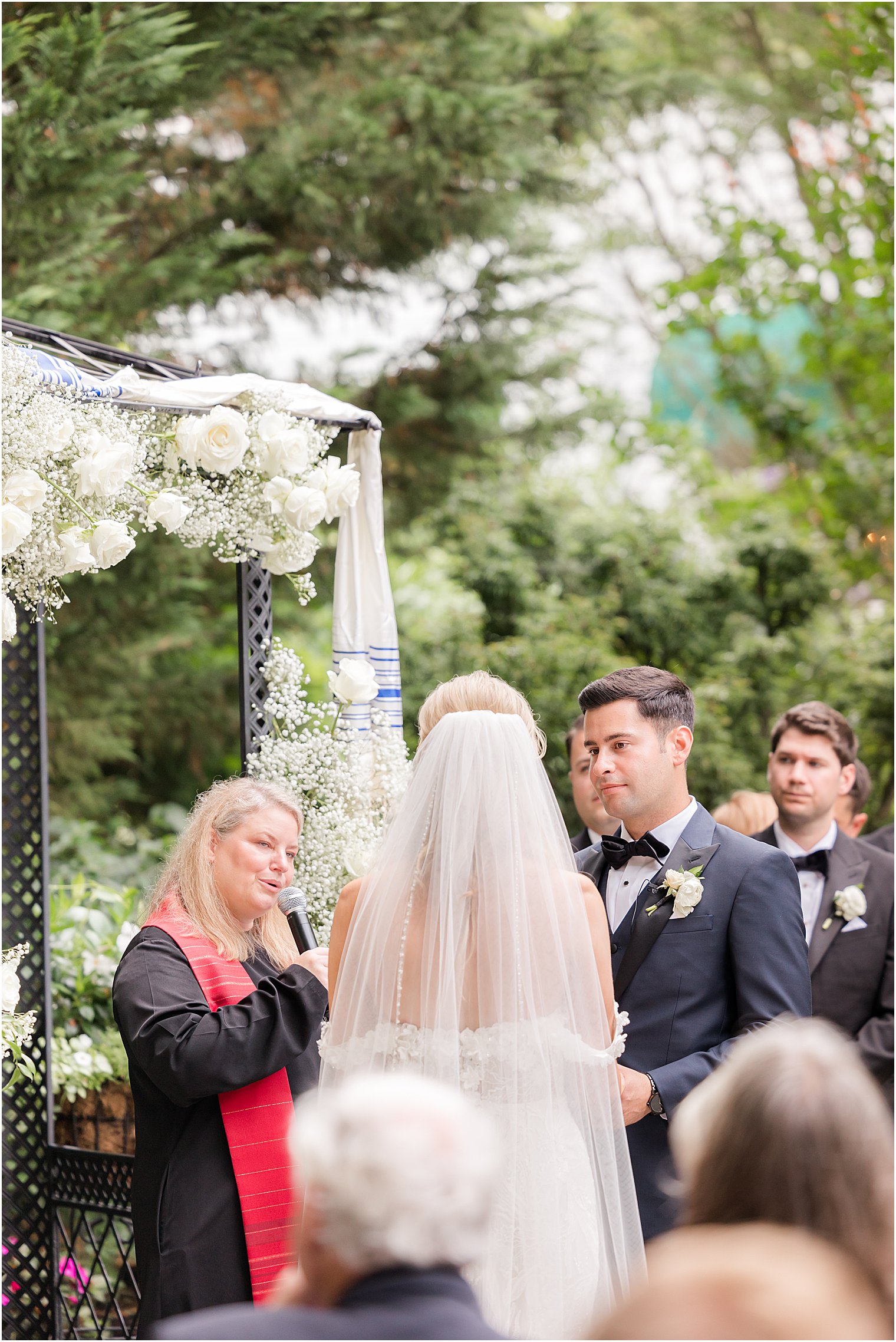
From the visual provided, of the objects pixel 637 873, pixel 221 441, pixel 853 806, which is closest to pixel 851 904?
pixel 853 806

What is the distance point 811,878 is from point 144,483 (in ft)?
9.69

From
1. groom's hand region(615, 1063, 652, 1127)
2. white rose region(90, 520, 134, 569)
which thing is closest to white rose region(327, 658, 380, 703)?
white rose region(90, 520, 134, 569)

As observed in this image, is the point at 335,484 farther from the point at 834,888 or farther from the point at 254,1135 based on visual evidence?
the point at 834,888

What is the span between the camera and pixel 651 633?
8023 millimetres

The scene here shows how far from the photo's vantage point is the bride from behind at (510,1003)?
2346 millimetres

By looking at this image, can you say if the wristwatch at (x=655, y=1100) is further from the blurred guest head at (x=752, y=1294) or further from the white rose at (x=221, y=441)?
the white rose at (x=221, y=441)

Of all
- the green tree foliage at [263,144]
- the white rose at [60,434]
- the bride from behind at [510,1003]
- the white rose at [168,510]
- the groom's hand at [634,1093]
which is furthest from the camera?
the green tree foliage at [263,144]

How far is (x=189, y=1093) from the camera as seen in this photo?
2740 mm

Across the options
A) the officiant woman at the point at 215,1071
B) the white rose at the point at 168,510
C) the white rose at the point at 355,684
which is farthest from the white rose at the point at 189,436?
the officiant woman at the point at 215,1071

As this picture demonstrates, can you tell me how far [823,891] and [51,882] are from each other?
12.9 ft

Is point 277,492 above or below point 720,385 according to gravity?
below

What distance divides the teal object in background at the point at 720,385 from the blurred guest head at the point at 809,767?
19.3ft

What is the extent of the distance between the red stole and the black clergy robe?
0.03m

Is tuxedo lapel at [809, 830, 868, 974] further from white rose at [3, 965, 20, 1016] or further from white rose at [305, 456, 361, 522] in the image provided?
white rose at [3, 965, 20, 1016]
